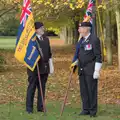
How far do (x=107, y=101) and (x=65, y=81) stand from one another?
18.1 feet

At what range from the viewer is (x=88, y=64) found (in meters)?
8.84

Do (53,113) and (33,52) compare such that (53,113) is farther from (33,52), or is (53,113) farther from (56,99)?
(56,99)

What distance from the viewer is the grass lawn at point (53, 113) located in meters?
8.68

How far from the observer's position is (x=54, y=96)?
1263 cm

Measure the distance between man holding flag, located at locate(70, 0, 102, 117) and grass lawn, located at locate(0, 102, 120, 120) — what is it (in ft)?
1.09

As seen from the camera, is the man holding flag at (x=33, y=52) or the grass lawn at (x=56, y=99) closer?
the grass lawn at (x=56, y=99)

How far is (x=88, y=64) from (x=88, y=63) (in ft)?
0.07

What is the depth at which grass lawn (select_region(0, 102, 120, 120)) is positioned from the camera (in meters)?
8.68

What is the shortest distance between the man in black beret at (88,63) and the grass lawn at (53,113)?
1.10ft

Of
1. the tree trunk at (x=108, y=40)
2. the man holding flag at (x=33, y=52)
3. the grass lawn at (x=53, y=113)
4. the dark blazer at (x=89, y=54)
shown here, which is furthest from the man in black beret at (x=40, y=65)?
the tree trunk at (x=108, y=40)

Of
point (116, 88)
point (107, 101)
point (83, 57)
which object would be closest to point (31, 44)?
point (83, 57)

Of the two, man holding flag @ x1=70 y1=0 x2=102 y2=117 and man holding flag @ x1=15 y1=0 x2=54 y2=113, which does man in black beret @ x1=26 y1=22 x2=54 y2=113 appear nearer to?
man holding flag @ x1=15 y1=0 x2=54 y2=113

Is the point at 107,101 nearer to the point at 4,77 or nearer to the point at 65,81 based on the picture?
the point at 65,81

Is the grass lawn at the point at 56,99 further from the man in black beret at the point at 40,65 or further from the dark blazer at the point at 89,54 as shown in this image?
the dark blazer at the point at 89,54
